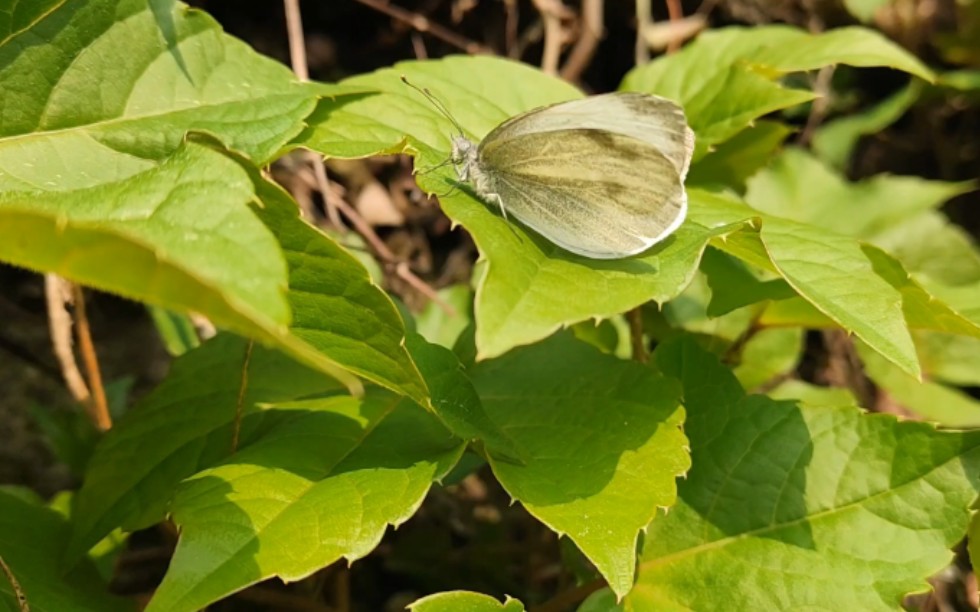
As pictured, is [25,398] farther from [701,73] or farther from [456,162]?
[701,73]

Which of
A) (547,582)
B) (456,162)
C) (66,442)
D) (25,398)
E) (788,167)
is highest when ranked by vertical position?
(456,162)

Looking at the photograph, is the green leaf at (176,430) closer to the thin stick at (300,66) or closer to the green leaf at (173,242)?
the green leaf at (173,242)

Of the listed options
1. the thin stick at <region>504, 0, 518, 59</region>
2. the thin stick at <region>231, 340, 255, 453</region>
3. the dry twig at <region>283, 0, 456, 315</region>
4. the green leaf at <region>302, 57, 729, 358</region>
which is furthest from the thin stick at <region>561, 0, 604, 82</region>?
the thin stick at <region>231, 340, 255, 453</region>

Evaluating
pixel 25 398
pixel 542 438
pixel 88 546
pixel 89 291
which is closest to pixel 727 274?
pixel 542 438

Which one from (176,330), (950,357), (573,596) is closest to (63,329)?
(176,330)

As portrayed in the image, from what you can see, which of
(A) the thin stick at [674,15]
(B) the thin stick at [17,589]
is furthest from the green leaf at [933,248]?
(B) the thin stick at [17,589]
